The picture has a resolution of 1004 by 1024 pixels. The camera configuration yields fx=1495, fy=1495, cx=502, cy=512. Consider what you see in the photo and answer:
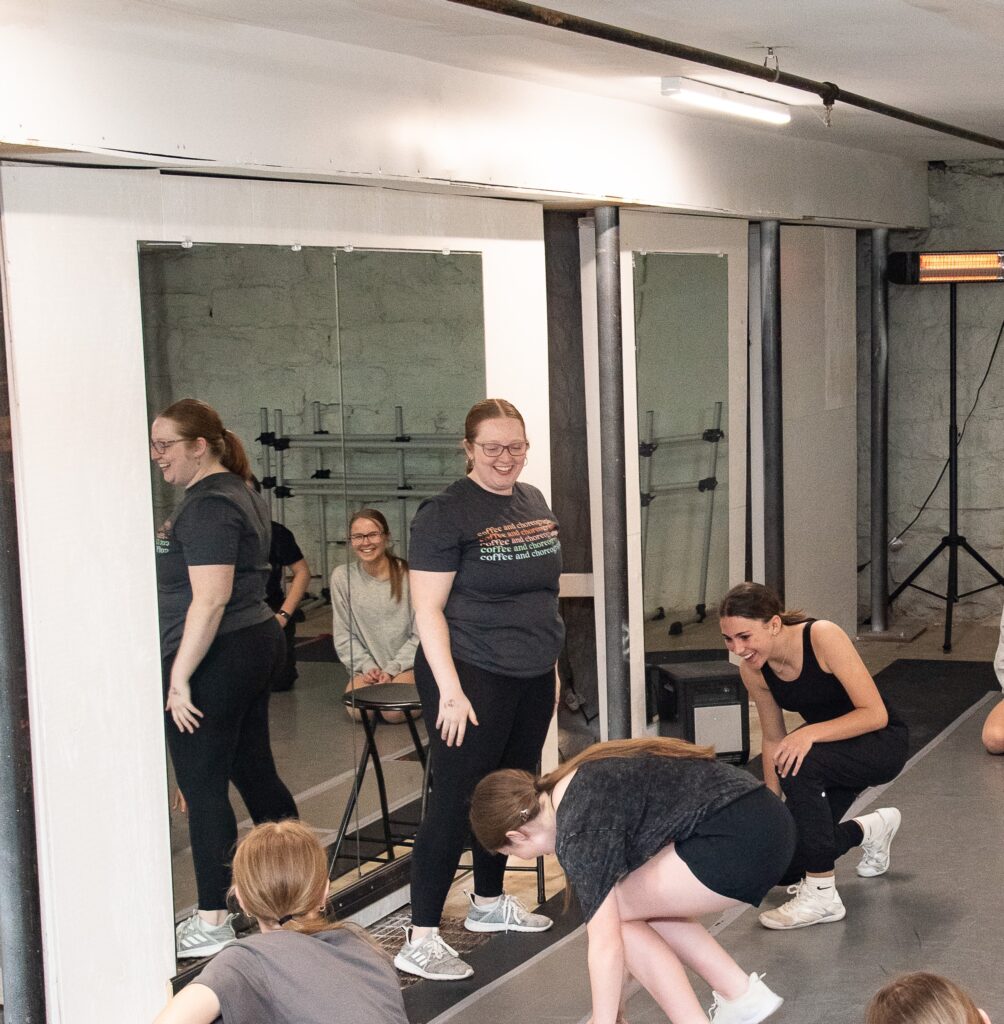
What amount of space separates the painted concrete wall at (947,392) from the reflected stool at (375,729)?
4.77 meters

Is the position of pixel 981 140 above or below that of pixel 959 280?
above

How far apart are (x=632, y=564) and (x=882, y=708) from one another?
1.62m

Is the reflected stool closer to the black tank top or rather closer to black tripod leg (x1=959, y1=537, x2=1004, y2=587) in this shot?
the black tank top

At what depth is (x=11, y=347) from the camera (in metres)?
3.24

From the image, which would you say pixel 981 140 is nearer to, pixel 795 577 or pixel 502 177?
pixel 795 577

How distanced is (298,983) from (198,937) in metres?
1.62

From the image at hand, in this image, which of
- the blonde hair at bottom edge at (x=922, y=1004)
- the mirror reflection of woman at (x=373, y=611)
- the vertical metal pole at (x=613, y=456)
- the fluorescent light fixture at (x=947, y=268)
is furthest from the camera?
the fluorescent light fixture at (x=947, y=268)

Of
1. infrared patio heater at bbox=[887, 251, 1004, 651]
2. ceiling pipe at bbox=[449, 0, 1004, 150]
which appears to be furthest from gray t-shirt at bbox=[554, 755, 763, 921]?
infrared patio heater at bbox=[887, 251, 1004, 651]

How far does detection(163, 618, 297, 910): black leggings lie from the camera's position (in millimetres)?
3711

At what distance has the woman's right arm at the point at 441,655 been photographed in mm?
3941

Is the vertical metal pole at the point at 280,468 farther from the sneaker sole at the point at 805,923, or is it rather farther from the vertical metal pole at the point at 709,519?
the vertical metal pole at the point at 709,519

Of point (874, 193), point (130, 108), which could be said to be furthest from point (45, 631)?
point (874, 193)

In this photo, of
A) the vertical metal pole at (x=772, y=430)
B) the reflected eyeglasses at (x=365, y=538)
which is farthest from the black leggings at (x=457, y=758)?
the vertical metal pole at (x=772, y=430)

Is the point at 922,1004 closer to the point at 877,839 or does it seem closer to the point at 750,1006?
the point at 750,1006
